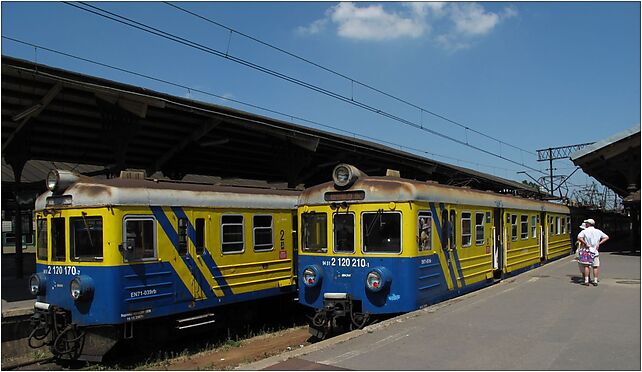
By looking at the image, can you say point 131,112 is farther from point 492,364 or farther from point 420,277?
point 492,364

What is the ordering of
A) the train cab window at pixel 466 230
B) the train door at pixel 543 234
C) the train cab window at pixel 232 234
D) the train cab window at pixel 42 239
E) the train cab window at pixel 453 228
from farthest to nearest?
the train door at pixel 543 234
the train cab window at pixel 466 230
the train cab window at pixel 232 234
the train cab window at pixel 453 228
the train cab window at pixel 42 239

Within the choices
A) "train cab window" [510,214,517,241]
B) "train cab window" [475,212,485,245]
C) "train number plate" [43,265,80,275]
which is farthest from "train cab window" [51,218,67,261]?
"train cab window" [510,214,517,241]

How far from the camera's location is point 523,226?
1592cm

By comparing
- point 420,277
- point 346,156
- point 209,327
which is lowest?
point 209,327

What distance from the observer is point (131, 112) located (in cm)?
1518

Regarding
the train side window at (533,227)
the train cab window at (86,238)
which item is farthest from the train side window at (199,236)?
the train side window at (533,227)

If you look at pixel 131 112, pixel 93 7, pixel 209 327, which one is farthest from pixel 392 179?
pixel 131 112

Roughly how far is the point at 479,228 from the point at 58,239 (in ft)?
27.0

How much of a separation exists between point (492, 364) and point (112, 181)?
6573 millimetres

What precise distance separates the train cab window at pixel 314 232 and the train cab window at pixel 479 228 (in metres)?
3.62

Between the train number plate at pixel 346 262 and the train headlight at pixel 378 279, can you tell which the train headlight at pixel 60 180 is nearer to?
the train number plate at pixel 346 262

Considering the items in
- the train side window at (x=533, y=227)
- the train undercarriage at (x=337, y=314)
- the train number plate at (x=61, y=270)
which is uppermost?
the train side window at (x=533, y=227)

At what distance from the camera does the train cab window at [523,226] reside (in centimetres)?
1564

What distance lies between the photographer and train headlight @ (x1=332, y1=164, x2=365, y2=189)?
9863mm
